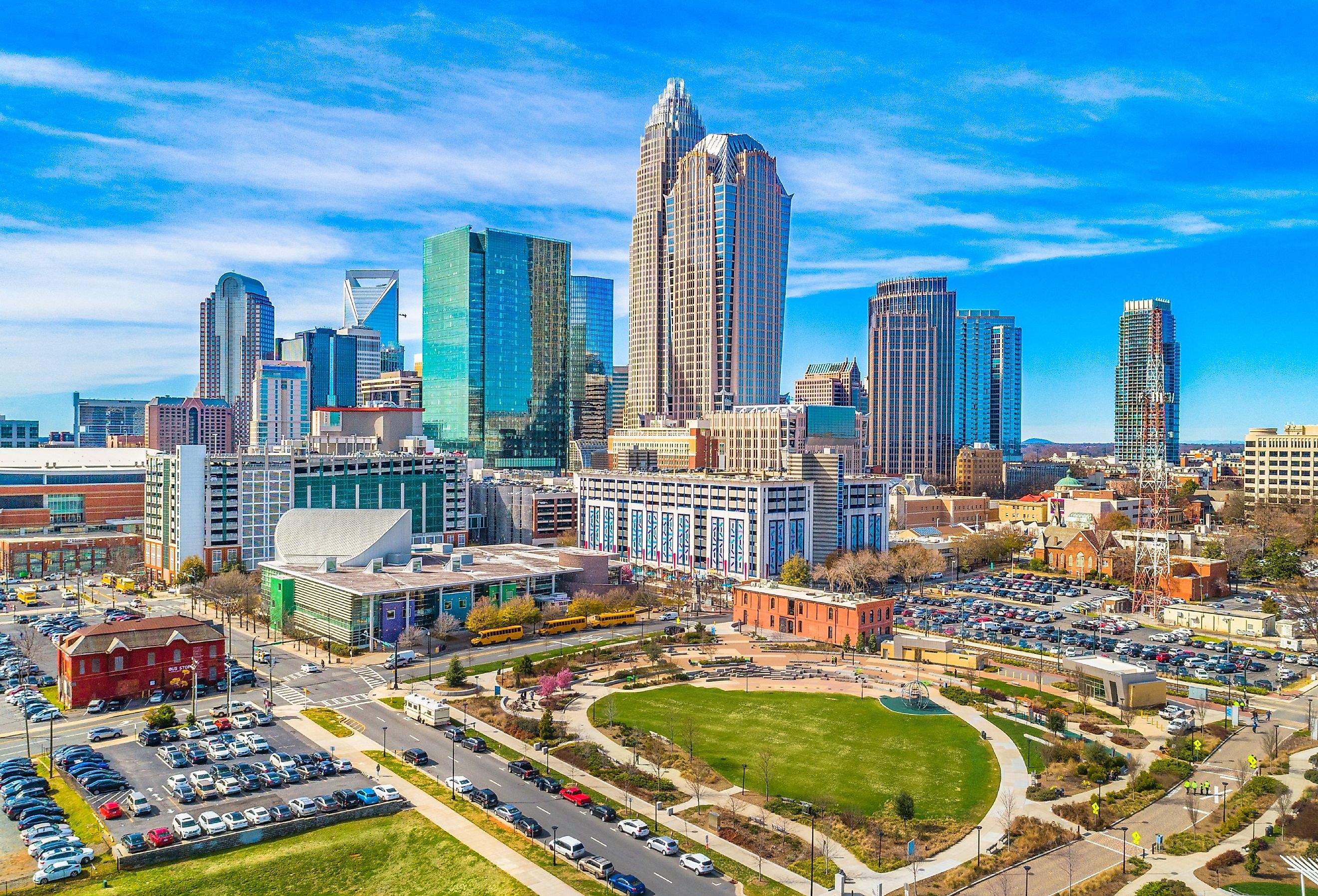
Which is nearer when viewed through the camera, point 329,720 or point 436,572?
point 329,720

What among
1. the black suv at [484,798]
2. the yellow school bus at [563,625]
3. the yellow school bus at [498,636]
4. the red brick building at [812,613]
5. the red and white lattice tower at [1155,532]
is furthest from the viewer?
the red and white lattice tower at [1155,532]

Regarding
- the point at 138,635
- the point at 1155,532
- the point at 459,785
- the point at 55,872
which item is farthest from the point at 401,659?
the point at 1155,532

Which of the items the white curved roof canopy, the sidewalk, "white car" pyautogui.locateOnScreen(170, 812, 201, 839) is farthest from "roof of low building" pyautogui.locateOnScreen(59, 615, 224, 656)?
"white car" pyautogui.locateOnScreen(170, 812, 201, 839)

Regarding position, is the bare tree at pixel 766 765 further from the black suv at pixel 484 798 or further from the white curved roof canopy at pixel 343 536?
the white curved roof canopy at pixel 343 536

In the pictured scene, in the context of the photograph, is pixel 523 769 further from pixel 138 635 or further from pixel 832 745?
pixel 138 635

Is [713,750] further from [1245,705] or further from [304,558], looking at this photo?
[304,558]

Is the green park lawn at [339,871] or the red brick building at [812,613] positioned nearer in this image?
the green park lawn at [339,871]

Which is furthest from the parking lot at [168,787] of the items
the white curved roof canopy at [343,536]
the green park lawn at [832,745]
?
the white curved roof canopy at [343,536]
